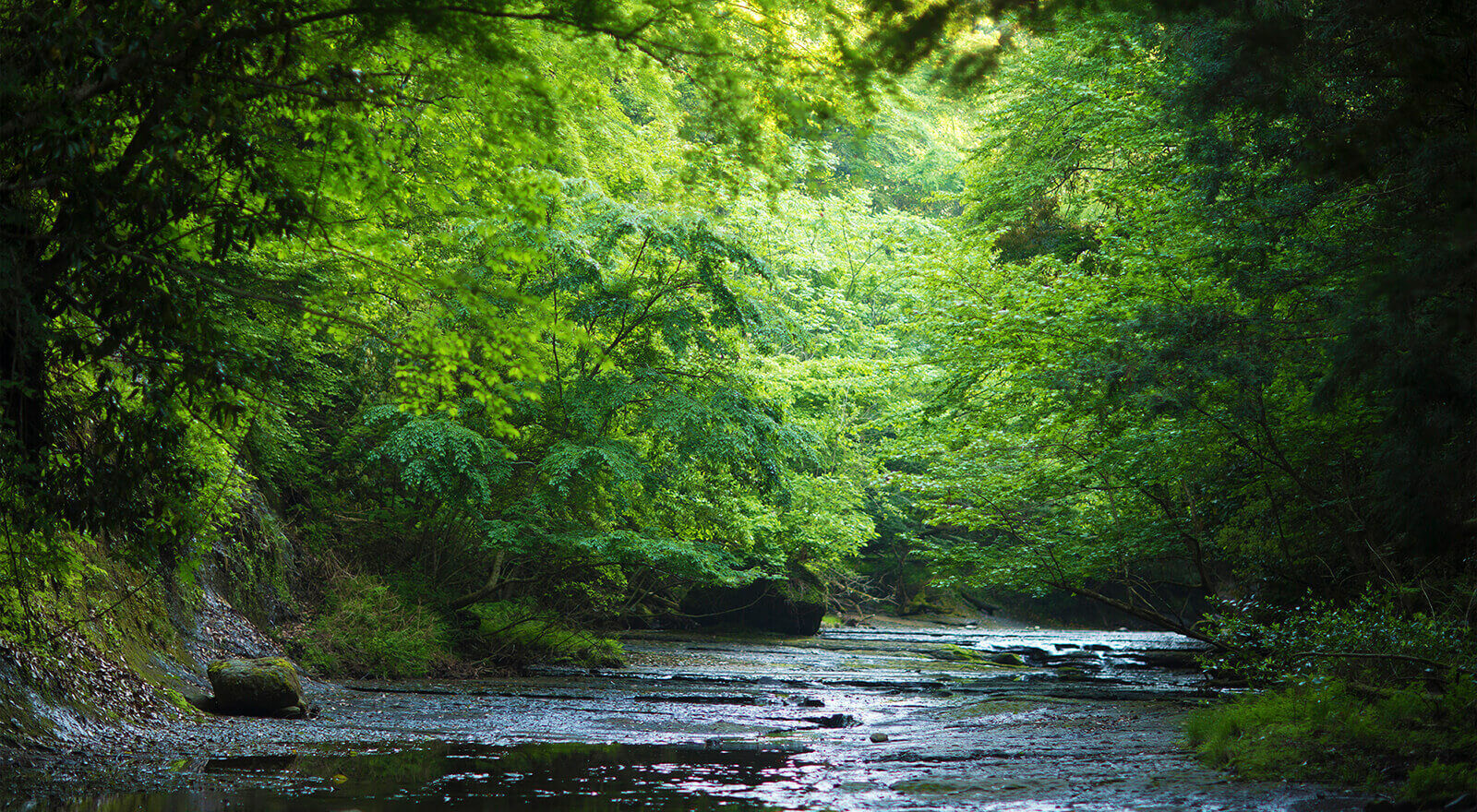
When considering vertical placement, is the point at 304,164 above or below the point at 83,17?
below

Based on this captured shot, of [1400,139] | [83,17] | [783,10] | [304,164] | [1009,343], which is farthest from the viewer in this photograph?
[1009,343]

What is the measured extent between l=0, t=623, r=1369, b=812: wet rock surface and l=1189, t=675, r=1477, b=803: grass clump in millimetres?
381

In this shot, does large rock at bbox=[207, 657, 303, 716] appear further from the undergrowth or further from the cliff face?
the undergrowth

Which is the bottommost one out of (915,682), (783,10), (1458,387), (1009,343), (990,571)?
(915,682)

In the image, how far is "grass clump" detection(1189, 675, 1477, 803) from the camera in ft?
20.2

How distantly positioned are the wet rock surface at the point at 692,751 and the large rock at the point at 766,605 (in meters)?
10.4

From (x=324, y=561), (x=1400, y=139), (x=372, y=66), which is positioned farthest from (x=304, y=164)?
(x=324, y=561)

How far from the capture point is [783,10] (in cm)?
585

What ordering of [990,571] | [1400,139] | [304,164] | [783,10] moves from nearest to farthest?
1. [783,10]
2. [304,164]
3. [1400,139]
4. [990,571]

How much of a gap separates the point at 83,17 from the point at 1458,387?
26.4ft

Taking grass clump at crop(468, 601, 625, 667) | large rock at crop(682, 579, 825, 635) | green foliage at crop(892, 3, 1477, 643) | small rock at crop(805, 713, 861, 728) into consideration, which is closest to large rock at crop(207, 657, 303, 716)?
small rock at crop(805, 713, 861, 728)

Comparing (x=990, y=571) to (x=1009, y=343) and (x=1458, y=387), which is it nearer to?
(x=1009, y=343)

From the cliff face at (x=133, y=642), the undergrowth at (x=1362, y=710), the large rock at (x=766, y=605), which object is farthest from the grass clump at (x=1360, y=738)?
the large rock at (x=766, y=605)

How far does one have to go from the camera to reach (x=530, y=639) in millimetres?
16312
